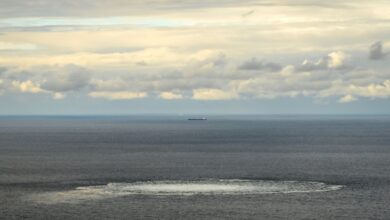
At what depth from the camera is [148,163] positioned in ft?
609

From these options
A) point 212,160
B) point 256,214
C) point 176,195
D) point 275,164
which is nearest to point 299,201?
point 256,214

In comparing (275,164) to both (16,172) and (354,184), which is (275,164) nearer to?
(354,184)

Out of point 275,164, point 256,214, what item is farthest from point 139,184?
point 275,164

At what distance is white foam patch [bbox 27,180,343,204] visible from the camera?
11475 cm

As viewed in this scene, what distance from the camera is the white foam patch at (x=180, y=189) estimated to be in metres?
115

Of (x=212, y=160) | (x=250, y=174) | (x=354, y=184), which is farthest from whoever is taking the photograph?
(x=212, y=160)

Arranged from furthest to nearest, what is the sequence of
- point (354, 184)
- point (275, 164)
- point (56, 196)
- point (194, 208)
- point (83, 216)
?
point (275, 164) < point (354, 184) < point (56, 196) < point (194, 208) < point (83, 216)

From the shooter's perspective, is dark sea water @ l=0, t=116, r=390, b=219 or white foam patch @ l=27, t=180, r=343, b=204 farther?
white foam patch @ l=27, t=180, r=343, b=204

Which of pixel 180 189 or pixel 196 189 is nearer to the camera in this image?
pixel 180 189

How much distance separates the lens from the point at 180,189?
407ft

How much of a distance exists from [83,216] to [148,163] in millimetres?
90241

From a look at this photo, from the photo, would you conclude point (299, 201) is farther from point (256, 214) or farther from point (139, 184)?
point (139, 184)

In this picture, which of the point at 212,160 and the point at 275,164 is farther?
the point at 212,160

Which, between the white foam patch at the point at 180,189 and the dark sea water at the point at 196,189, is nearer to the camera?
the dark sea water at the point at 196,189
